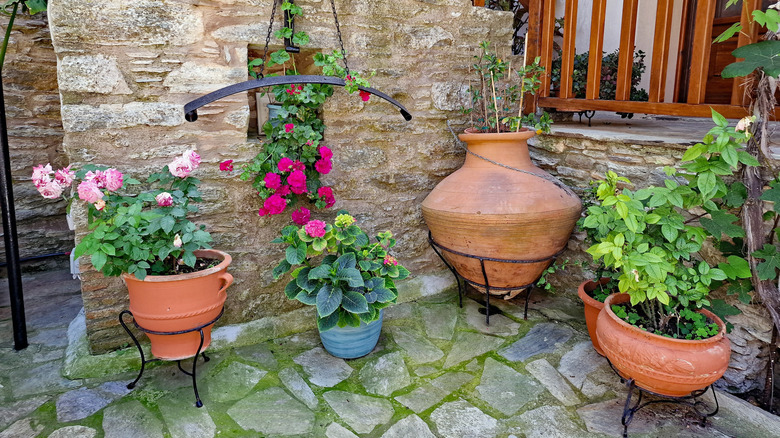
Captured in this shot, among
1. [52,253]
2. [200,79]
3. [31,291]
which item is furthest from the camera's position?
[52,253]

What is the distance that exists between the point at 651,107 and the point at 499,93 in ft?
2.79

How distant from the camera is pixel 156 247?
6.17ft

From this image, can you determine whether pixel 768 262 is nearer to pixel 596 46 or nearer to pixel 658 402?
pixel 658 402

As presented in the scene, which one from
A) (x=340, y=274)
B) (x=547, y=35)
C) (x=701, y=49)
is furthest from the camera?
(x=547, y=35)

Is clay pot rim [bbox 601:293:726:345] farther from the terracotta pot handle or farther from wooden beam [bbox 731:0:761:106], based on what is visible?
the terracotta pot handle

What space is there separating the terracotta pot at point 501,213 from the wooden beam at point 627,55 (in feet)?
1.80

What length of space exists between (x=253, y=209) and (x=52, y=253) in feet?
6.35

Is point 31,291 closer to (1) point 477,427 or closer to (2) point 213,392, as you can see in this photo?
(2) point 213,392

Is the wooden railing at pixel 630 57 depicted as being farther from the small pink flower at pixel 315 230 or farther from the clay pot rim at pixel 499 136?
the small pink flower at pixel 315 230

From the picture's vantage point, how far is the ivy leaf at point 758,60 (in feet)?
5.76

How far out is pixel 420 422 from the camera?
6.12 ft

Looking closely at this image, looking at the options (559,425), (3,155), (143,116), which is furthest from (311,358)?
(3,155)

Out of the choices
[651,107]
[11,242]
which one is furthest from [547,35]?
[11,242]

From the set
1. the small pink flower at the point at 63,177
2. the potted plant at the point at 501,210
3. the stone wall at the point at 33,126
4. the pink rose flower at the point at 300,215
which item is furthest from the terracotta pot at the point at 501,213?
the stone wall at the point at 33,126
